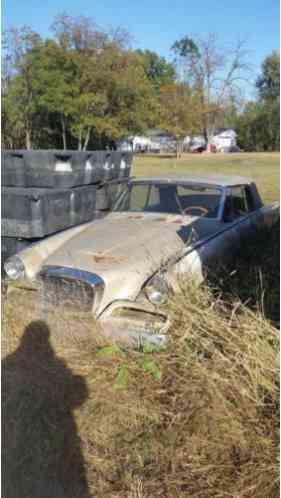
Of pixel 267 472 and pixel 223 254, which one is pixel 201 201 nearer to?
pixel 223 254

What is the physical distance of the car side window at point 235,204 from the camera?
531 cm

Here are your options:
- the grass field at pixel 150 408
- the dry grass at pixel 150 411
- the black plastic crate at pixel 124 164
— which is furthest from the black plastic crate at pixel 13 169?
the dry grass at pixel 150 411

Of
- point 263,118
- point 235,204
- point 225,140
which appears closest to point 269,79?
point 263,118

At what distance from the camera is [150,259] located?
4047 mm

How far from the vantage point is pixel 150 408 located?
109 inches

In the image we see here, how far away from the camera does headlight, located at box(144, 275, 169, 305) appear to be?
3549 mm

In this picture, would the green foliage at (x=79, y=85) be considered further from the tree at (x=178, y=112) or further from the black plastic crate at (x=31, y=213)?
the black plastic crate at (x=31, y=213)

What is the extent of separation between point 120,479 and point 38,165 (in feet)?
17.4

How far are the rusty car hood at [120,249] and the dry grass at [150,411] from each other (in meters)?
0.44

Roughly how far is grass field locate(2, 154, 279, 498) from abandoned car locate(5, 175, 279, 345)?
0.17 metres

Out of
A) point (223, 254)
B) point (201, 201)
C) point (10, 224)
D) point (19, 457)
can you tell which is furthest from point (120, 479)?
point (10, 224)

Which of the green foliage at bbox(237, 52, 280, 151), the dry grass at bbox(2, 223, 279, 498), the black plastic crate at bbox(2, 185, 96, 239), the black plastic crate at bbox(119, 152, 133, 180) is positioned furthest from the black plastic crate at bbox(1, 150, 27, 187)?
the green foliage at bbox(237, 52, 280, 151)

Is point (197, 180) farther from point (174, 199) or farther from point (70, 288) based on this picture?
point (70, 288)

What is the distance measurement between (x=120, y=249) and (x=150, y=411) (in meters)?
1.78
